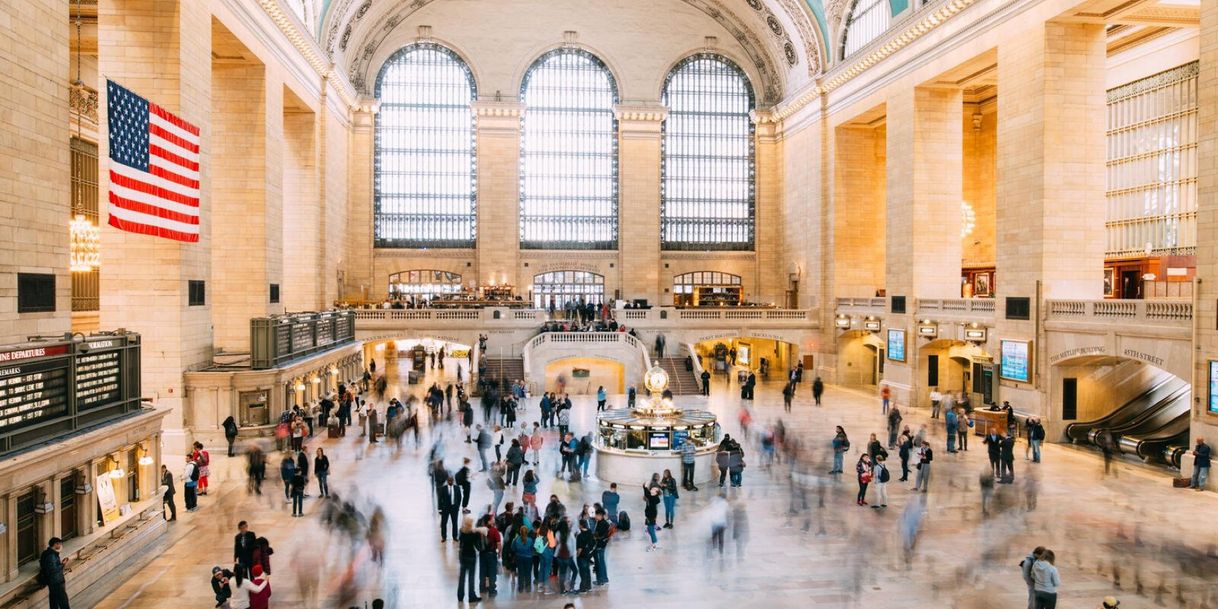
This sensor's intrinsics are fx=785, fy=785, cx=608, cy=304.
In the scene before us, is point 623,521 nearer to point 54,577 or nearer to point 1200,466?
point 54,577

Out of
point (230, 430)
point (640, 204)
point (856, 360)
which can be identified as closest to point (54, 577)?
point (230, 430)

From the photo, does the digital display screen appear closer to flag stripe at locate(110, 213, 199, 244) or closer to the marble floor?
the marble floor

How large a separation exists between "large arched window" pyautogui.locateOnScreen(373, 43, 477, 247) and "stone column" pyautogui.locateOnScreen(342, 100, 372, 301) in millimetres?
594

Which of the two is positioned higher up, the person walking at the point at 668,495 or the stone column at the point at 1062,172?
the stone column at the point at 1062,172

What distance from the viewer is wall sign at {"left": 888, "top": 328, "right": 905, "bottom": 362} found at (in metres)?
29.2

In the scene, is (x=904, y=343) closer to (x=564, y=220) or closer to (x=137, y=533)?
(x=564, y=220)

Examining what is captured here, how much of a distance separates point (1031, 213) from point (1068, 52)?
4.54 m

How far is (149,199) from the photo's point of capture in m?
15.4

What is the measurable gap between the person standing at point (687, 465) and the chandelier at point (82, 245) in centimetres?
1499

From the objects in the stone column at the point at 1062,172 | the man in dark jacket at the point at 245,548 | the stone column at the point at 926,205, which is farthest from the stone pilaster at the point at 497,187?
the man in dark jacket at the point at 245,548

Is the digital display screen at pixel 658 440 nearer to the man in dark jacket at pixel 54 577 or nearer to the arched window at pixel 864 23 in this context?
the man in dark jacket at pixel 54 577

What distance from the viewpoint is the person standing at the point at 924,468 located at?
15.1 m

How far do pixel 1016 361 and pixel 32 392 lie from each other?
74.8ft

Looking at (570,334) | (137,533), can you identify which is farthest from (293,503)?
(570,334)
